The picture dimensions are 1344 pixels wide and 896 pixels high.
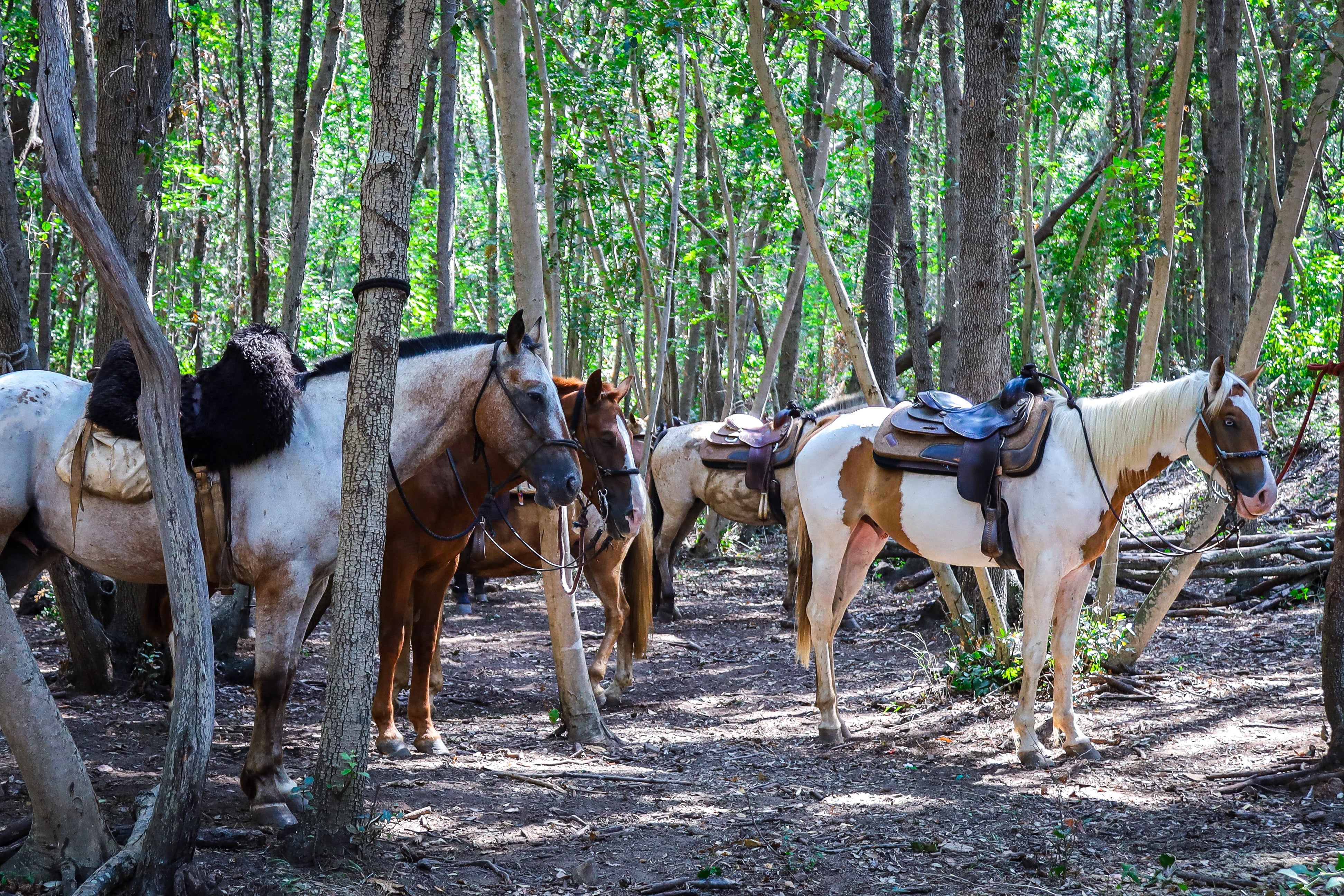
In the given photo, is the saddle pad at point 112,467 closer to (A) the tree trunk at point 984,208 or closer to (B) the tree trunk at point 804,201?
(B) the tree trunk at point 804,201

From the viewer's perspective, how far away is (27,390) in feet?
15.8

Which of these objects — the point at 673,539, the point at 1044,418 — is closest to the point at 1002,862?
the point at 1044,418

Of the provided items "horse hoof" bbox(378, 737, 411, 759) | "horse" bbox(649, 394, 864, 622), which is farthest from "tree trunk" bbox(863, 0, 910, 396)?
"horse hoof" bbox(378, 737, 411, 759)

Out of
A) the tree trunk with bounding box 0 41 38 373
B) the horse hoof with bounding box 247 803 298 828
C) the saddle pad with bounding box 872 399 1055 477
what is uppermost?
the tree trunk with bounding box 0 41 38 373

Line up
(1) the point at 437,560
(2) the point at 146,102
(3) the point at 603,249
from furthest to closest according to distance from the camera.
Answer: (3) the point at 603,249
(2) the point at 146,102
(1) the point at 437,560

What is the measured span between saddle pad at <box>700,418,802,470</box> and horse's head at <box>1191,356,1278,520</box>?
573 centimetres

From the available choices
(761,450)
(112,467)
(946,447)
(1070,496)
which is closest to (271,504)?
(112,467)

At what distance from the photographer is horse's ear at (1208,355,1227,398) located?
5449 mm

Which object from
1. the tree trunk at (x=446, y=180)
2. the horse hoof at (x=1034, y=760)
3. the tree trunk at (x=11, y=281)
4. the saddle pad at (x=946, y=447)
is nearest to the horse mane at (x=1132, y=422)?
the saddle pad at (x=946, y=447)

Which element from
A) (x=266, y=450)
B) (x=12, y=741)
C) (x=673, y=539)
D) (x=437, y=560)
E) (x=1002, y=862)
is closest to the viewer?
(x=12, y=741)

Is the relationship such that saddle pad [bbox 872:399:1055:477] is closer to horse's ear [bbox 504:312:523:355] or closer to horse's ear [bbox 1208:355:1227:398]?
horse's ear [bbox 1208:355:1227:398]

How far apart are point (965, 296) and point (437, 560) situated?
4424mm

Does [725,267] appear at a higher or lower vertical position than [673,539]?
higher

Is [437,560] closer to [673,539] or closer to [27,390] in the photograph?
[27,390]
